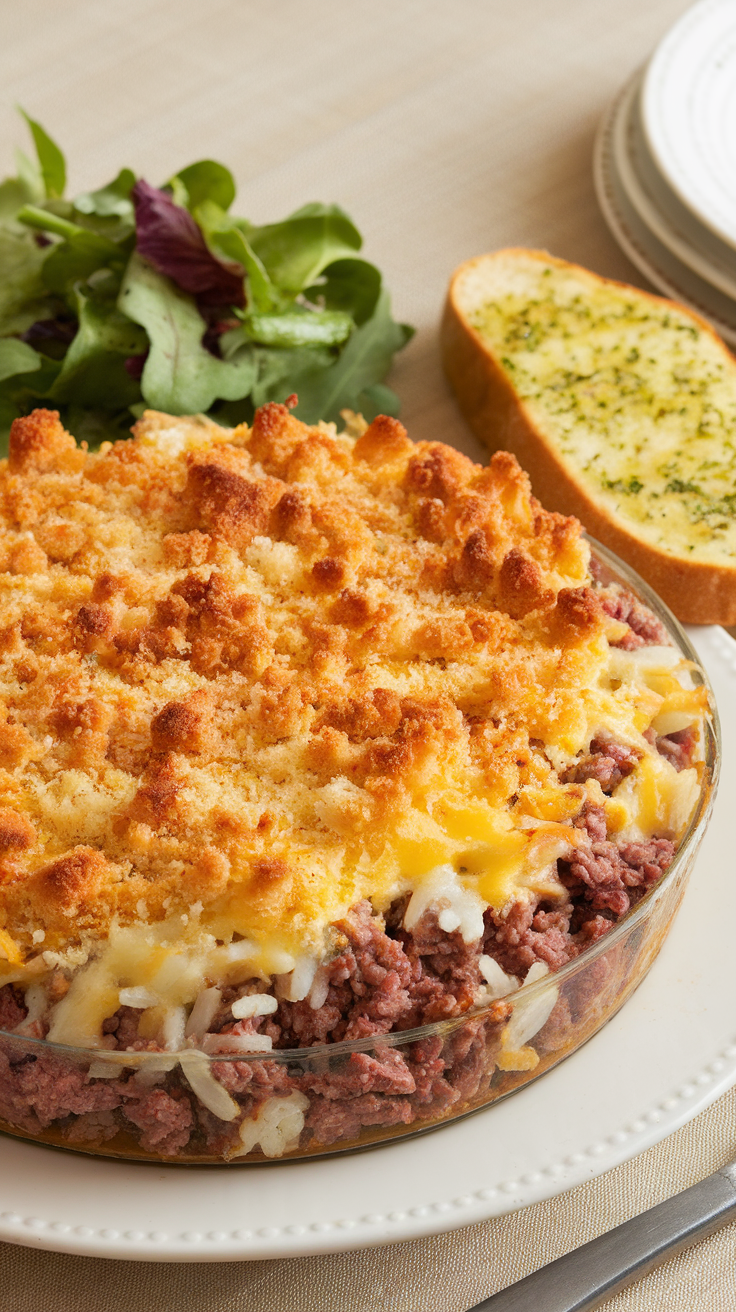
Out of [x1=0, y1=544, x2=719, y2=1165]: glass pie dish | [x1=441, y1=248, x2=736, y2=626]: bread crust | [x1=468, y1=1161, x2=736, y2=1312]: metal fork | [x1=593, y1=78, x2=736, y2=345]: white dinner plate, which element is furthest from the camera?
[x1=593, y1=78, x2=736, y2=345]: white dinner plate

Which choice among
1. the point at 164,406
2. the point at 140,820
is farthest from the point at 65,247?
the point at 140,820

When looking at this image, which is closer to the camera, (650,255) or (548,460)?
(548,460)

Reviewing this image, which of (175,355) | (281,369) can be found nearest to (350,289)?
(281,369)

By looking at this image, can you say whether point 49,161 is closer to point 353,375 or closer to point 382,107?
point 353,375

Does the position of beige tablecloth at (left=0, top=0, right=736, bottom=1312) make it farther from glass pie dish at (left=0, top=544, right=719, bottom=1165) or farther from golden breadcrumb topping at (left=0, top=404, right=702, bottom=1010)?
glass pie dish at (left=0, top=544, right=719, bottom=1165)

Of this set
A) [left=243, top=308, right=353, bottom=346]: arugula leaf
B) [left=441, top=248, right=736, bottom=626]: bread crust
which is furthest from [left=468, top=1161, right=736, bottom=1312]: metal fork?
[left=243, top=308, right=353, bottom=346]: arugula leaf

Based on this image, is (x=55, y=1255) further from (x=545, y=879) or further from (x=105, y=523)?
(x=105, y=523)
